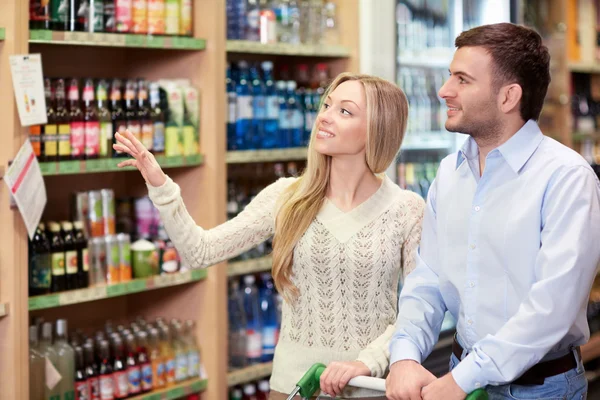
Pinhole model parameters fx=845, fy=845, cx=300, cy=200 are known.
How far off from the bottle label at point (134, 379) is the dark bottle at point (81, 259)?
0.45 meters

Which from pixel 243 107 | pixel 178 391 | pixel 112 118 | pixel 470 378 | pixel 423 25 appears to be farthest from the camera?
pixel 423 25

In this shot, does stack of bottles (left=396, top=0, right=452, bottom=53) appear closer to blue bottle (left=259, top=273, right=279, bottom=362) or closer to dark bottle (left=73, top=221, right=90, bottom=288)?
blue bottle (left=259, top=273, right=279, bottom=362)

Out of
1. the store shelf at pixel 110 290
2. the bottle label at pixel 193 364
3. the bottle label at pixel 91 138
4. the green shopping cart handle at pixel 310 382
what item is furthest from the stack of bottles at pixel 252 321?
the green shopping cart handle at pixel 310 382

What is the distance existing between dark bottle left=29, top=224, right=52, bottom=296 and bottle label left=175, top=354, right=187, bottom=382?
0.78 metres

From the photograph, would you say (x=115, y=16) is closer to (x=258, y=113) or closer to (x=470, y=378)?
(x=258, y=113)

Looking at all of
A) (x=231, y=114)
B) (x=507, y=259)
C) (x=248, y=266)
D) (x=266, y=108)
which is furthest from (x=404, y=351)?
(x=266, y=108)

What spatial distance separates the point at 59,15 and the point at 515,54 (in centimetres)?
181

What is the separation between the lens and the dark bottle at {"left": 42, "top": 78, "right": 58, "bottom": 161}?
3.15 metres

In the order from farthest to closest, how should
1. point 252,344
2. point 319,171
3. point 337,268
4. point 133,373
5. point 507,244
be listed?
1. point 252,344
2. point 133,373
3. point 319,171
4. point 337,268
5. point 507,244

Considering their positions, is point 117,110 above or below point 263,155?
above

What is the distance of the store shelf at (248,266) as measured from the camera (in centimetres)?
388

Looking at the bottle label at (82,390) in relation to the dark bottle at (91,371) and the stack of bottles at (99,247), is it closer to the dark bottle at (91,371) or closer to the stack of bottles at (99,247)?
Result: the dark bottle at (91,371)

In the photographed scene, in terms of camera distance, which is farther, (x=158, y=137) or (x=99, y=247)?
(x=158, y=137)

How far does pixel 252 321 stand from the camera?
4129 millimetres
